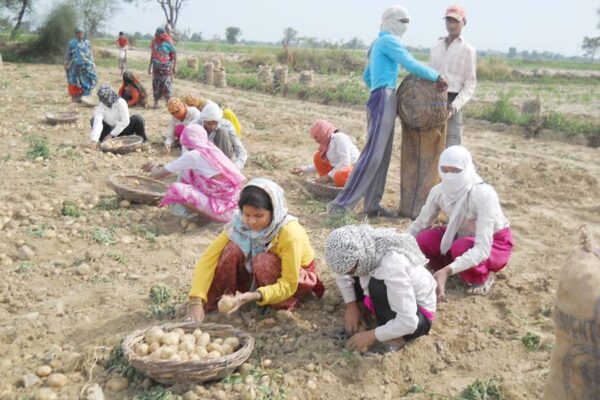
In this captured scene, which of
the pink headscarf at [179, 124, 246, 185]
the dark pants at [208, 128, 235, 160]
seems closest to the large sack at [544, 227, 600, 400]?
the pink headscarf at [179, 124, 246, 185]

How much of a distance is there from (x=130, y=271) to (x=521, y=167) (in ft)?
17.0

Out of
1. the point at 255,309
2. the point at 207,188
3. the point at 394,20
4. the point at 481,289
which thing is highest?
the point at 394,20

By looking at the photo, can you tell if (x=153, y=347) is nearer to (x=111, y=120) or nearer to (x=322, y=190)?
(x=322, y=190)

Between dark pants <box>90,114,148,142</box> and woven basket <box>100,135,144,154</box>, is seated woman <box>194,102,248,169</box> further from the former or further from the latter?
dark pants <box>90,114,148,142</box>

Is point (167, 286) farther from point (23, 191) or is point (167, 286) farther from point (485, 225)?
point (23, 191)

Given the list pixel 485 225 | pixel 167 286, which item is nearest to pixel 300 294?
pixel 167 286

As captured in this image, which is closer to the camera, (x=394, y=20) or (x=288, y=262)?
(x=288, y=262)

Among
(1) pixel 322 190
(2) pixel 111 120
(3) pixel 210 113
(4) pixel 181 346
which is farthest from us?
(2) pixel 111 120

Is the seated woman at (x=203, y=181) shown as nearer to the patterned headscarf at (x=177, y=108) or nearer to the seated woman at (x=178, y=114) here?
the seated woman at (x=178, y=114)

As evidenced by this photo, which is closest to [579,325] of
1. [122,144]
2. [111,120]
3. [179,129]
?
[179,129]

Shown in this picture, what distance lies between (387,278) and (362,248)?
214 millimetres

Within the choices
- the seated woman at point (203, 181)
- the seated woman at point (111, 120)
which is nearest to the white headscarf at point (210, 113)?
the seated woman at point (203, 181)

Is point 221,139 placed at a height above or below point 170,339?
above

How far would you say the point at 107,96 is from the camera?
7.61m
